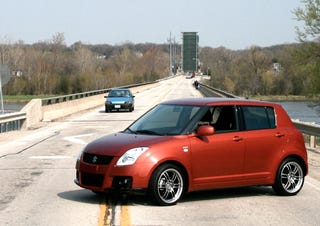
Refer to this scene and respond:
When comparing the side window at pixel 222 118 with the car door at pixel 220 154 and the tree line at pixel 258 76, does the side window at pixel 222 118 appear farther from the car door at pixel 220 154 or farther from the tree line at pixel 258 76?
the tree line at pixel 258 76

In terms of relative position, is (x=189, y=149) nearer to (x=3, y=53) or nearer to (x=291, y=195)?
(x=291, y=195)

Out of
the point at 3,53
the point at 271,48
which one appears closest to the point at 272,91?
the point at 271,48

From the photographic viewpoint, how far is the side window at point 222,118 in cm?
888

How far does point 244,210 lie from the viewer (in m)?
8.11

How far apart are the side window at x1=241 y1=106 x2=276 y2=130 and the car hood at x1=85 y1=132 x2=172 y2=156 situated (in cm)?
158

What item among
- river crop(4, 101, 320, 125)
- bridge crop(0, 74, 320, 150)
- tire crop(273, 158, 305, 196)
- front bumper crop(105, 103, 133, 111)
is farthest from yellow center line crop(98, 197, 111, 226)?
front bumper crop(105, 103, 133, 111)

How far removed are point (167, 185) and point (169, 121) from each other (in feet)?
3.62

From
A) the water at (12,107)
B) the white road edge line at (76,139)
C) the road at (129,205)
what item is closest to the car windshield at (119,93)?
the water at (12,107)

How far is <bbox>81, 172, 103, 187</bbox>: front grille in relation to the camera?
8.16m

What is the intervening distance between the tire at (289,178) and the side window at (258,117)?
0.68m

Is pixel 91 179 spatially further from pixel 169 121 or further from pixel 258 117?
pixel 258 117

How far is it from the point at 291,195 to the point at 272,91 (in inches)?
4382

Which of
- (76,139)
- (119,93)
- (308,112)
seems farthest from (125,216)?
(308,112)

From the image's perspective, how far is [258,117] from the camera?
9.41m
